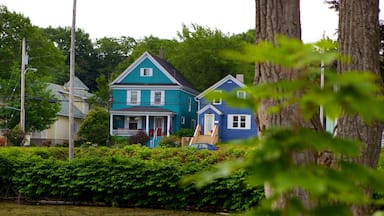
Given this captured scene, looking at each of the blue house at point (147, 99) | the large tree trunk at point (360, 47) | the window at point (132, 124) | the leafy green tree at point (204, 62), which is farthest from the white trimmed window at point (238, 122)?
the large tree trunk at point (360, 47)

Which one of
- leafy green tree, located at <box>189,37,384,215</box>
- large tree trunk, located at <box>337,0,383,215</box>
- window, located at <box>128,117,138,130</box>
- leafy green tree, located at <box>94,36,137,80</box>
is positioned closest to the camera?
leafy green tree, located at <box>189,37,384,215</box>

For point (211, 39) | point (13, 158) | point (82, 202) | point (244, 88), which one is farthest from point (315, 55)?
point (211, 39)

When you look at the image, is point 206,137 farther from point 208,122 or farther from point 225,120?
point 225,120

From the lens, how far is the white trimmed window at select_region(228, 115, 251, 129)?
3098 cm

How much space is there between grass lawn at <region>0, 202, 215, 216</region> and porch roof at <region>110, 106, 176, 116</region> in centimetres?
1823

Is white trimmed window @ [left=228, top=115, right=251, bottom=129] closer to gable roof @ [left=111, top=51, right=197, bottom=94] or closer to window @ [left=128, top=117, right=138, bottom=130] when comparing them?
gable roof @ [left=111, top=51, right=197, bottom=94]

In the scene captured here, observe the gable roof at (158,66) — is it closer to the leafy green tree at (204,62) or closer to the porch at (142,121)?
the porch at (142,121)

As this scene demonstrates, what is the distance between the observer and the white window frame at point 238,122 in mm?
30984

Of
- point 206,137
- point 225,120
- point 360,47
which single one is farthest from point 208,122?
point 360,47

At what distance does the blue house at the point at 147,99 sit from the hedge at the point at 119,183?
659 inches

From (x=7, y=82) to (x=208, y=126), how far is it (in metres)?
11.2

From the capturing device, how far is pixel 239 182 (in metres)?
12.6

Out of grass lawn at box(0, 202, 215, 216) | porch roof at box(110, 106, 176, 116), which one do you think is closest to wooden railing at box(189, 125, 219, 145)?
porch roof at box(110, 106, 176, 116)

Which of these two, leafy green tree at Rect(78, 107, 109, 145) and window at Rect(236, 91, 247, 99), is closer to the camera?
window at Rect(236, 91, 247, 99)
